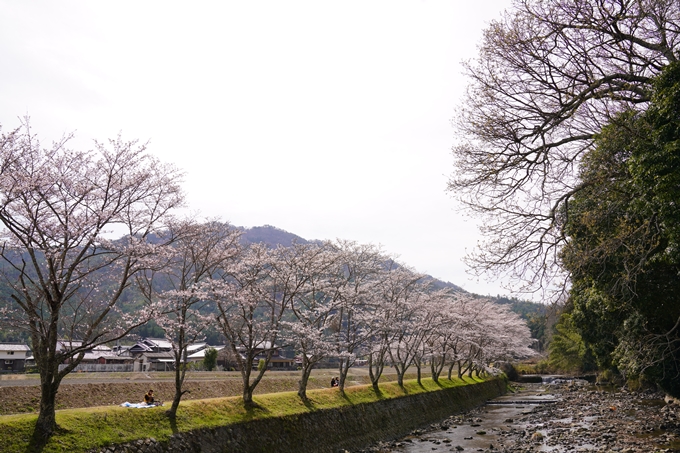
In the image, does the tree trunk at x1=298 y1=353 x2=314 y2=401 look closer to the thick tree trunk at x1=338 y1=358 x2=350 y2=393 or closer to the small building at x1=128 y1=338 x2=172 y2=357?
the thick tree trunk at x1=338 y1=358 x2=350 y2=393

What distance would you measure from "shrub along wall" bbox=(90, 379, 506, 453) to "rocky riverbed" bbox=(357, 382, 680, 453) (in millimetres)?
1132

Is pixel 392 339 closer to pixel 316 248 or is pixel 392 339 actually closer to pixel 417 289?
pixel 417 289

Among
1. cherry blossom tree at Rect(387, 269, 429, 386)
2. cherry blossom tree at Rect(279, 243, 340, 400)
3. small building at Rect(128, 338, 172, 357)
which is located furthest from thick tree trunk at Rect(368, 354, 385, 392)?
small building at Rect(128, 338, 172, 357)

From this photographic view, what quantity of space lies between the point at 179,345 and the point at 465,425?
21.0 meters

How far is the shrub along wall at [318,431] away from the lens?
14.1 meters

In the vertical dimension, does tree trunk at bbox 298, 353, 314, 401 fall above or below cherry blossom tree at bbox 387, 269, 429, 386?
below

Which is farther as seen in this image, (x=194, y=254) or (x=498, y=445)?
(x=498, y=445)

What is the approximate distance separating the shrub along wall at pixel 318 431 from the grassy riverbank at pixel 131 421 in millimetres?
283

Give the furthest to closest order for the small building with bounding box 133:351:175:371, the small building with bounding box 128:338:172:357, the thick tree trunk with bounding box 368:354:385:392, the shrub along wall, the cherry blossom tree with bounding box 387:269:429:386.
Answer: the small building with bounding box 128:338:172:357, the small building with bounding box 133:351:175:371, the cherry blossom tree with bounding box 387:269:429:386, the thick tree trunk with bounding box 368:354:385:392, the shrub along wall

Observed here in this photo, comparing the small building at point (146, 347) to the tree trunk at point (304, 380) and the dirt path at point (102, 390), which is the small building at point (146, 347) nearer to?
the dirt path at point (102, 390)

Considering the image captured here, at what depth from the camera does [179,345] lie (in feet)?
51.2

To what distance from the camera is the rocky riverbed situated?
20.0 meters

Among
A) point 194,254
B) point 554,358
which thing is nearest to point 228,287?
point 194,254

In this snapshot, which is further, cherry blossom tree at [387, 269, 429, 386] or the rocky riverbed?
cherry blossom tree at [387, 269, 429, 386]
